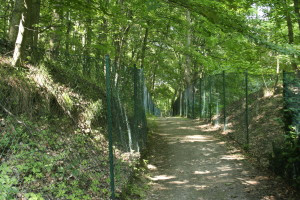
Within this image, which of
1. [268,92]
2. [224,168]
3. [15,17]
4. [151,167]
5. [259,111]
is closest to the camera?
[15,17]

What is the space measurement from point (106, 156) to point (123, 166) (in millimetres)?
481

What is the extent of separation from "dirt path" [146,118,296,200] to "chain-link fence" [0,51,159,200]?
3.15 feet

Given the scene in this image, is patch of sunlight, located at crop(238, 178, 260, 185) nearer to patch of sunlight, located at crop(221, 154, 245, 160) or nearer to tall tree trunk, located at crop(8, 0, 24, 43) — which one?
patch of sunlight, located at crop(221, 154, 245, 160)

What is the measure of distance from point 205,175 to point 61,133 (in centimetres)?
355

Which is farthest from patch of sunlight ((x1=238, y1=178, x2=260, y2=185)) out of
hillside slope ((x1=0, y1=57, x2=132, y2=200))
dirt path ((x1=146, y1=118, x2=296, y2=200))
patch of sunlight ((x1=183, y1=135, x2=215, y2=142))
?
patch of sunlight ((x1=183, y1=135, x2=215, y2=142))

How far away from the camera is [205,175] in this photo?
691cm

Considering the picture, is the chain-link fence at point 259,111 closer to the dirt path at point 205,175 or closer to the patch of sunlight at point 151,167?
the dirt path at point 205,175

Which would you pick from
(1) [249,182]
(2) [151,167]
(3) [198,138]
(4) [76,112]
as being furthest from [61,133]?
(3) [198,138]

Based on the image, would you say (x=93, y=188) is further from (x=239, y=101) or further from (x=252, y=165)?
(x=239, y=101)

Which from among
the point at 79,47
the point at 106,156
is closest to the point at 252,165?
the point at 106,156

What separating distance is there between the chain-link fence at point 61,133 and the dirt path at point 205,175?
96 cm

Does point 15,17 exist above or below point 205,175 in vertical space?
above

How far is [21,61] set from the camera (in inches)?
233

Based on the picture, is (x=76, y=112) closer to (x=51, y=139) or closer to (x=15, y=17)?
(x=51, y=139)
